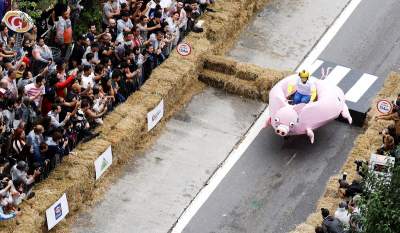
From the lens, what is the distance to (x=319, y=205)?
2255 cm

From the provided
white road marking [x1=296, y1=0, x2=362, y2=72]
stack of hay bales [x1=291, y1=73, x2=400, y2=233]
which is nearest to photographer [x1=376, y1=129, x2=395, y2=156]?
stack of hay bales [x1=291, y1=73, x2=400, y2=233]

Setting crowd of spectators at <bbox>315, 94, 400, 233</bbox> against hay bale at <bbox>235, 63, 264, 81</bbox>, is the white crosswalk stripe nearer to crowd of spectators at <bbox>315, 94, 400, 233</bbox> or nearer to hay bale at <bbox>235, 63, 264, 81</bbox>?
crowd of spectators at <bbox>315, 94, 400, 233</bbox>

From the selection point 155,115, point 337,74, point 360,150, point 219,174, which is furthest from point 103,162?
point 337,74

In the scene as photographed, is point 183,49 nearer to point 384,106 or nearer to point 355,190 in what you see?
point 384,106

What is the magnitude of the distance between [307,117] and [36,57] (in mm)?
7286

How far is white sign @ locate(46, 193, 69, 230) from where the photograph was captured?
21406 mm

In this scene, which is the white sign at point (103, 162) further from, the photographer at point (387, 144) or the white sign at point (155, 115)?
the photographer at point (387, 144)

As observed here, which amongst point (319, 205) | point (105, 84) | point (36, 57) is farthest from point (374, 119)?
point (36, 57)

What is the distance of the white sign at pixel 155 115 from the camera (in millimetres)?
25078

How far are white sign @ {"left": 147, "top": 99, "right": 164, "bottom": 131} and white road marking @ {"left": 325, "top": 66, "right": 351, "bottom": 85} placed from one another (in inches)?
204

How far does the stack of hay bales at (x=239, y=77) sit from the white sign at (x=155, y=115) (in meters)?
2.58

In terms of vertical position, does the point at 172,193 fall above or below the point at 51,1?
below

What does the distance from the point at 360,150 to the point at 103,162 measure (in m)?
6.59

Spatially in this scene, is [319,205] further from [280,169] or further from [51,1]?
[51,1]
